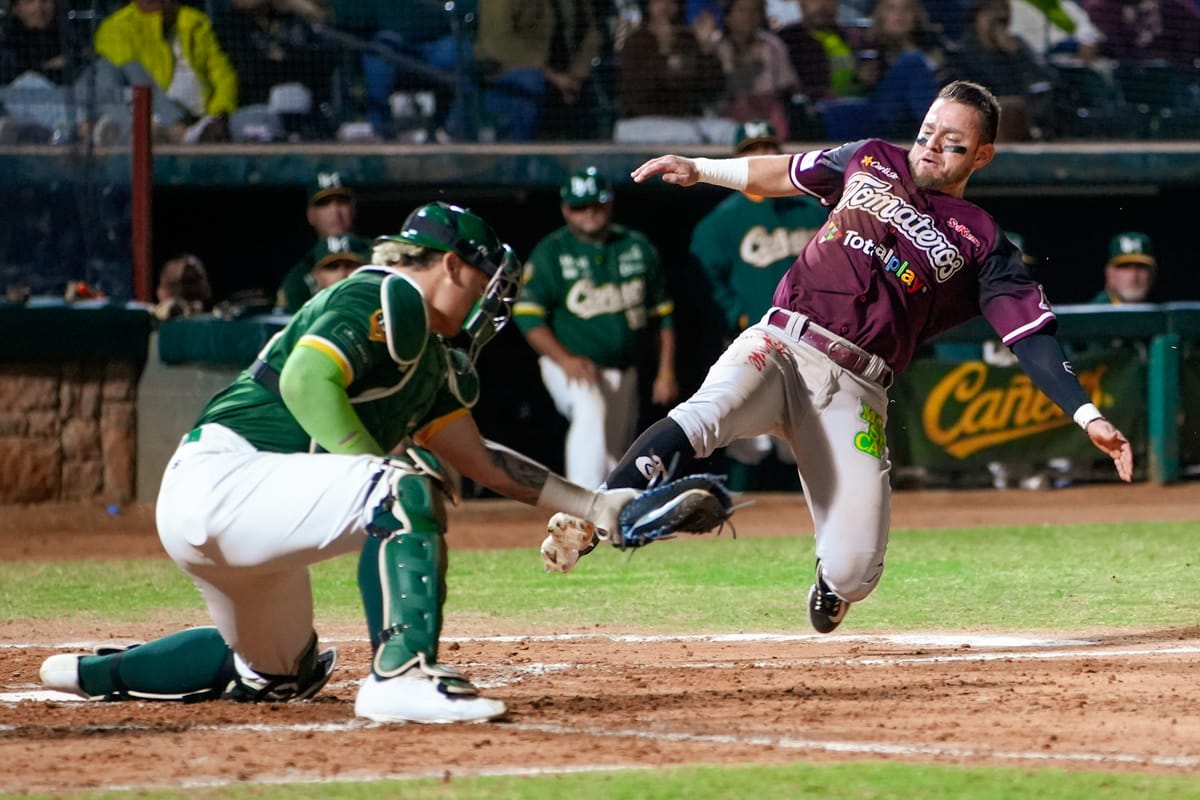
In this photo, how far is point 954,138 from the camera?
5.31 m

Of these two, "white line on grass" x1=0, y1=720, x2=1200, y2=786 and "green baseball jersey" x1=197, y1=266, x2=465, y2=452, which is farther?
"green baseball jersey" x1=197, y1=266, x2=465, y2=452

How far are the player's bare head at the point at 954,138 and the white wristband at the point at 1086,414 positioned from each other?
94cm

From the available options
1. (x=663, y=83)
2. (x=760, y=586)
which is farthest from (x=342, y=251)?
(x=760, y=586)

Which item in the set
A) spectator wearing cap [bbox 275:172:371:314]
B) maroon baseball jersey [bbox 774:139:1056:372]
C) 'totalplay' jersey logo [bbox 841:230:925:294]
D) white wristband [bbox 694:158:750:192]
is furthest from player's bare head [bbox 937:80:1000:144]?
spectator wearing cap [bbox 275:172:371:314]

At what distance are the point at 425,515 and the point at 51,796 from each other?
0.97 m

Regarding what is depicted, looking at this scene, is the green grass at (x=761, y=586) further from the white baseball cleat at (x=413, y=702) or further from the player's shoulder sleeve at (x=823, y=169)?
the player's shoulder sleeve at (x=823, y=169)

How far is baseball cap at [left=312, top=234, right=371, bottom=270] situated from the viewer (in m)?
9.73

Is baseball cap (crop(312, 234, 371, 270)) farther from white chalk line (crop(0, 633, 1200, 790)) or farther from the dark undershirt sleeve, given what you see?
the dark undershirt sleeve

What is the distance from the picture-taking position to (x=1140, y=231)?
43.7 feet

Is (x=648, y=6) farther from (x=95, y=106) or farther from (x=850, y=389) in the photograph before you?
(x=850, y=389)

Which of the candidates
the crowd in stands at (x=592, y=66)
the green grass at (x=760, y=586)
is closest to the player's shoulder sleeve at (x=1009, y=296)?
the green grass at (x=760, y=586)

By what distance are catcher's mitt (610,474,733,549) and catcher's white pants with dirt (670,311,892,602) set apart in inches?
39.6

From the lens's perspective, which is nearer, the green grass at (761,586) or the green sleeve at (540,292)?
the green grass at (761,586)

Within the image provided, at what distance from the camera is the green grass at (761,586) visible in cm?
623
